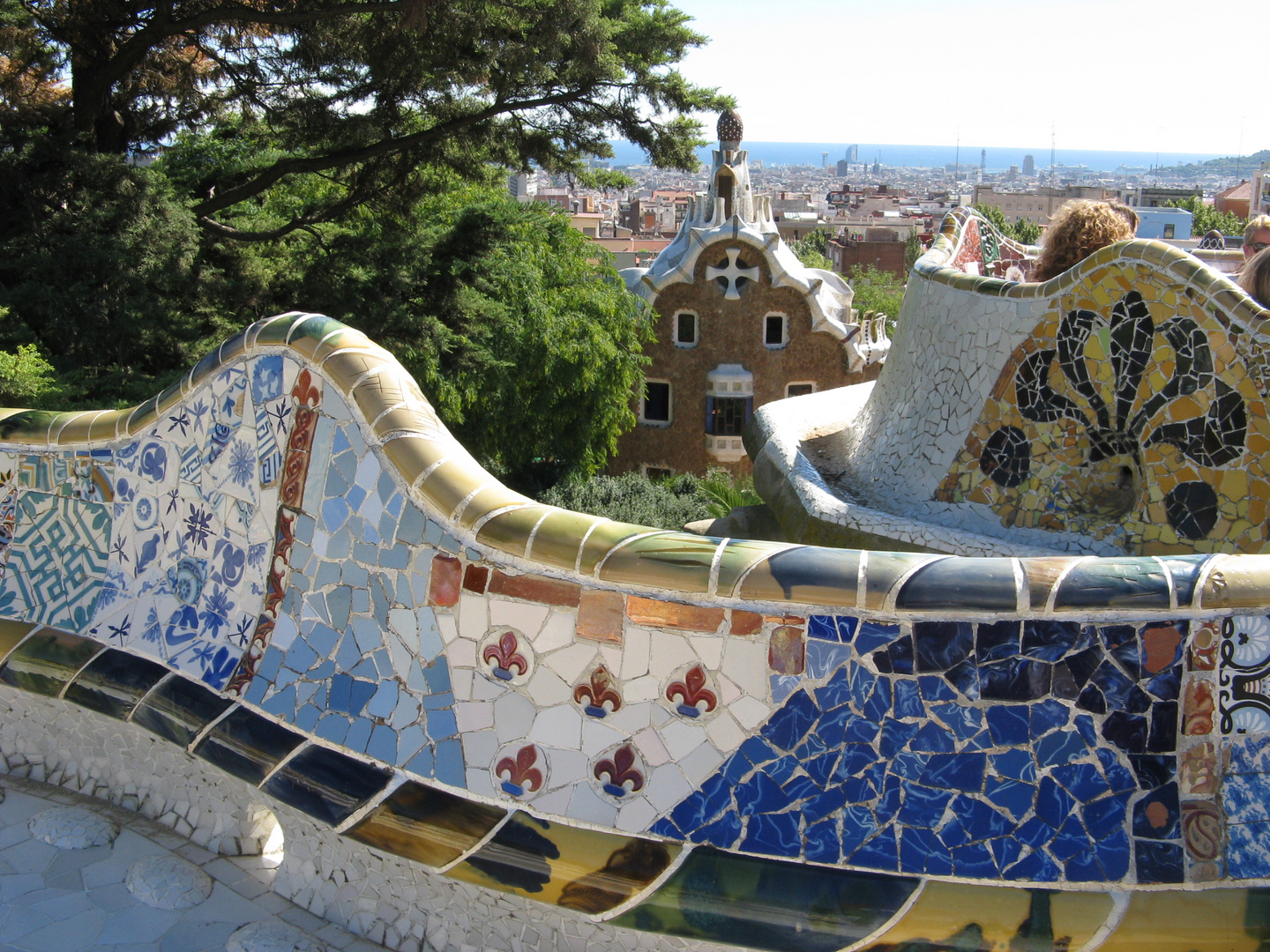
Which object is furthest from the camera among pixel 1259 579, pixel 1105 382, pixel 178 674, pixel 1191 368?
pixel 1105 382

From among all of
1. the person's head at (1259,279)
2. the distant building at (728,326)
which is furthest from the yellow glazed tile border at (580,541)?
the distant building at (728,326)

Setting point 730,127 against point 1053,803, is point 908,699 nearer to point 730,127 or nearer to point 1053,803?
point 1053,803

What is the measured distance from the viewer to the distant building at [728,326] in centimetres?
1803

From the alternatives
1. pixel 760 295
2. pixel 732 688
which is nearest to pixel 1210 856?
pixel 732 688

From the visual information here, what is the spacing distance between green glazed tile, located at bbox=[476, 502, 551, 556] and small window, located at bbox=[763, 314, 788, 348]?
16149 mm

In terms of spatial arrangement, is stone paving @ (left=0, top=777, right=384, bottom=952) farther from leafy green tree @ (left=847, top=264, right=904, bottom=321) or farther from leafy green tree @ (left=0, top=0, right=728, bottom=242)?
leafy green tree @ (left=847, top=264, right=904, bottom=321)

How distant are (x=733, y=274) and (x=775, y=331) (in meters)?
1.23

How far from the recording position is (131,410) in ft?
12.2

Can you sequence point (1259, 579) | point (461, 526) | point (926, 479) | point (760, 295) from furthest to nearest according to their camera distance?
1. point (760, 295)
2. point (926, 479)
3. point (461, 526)
4. point (1259, 579)

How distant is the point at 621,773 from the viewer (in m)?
2.75

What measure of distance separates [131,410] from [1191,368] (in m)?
4.14

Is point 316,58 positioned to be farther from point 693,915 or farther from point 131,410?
point 693,915

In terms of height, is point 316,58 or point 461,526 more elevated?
point 316,58

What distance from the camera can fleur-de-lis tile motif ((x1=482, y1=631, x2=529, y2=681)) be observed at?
286 cm
